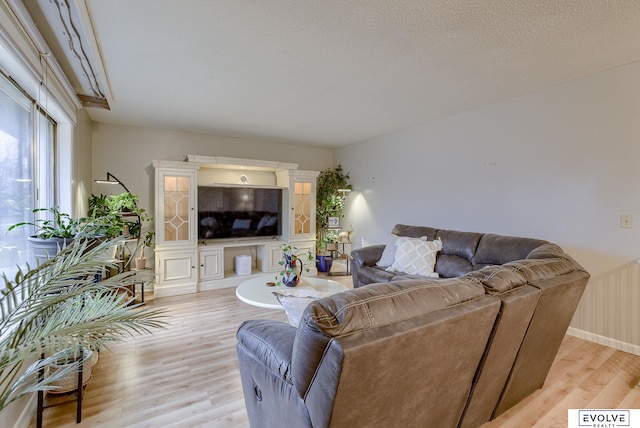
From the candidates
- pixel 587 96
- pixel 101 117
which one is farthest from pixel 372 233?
pixel 101 117

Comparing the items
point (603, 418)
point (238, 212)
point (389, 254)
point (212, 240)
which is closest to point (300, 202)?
point (238, 212)

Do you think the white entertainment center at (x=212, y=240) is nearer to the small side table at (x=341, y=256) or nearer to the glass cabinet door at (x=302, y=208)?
the glass cabinet door at (x=302, y=208)

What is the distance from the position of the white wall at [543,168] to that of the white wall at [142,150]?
2.92m

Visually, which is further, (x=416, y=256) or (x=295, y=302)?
(x=416, y=256)

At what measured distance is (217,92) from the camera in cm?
302

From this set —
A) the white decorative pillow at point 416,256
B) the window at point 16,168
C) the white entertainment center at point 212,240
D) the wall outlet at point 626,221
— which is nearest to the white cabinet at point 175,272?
the white entertainment center at point 212,240

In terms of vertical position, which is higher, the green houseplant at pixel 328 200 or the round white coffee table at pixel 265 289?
the green houseplant at pixel 328 200

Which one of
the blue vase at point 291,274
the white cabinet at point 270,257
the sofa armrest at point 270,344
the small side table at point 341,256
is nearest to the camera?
the sofa armrest at point 270,344

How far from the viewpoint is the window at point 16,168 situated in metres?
1.81

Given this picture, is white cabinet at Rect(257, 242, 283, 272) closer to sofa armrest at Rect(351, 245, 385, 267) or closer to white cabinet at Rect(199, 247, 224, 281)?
white cabinet at Rect(199, 247, 224, 281)

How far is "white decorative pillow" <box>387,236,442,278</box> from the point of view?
318 cm

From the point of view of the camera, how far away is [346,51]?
7.34ft

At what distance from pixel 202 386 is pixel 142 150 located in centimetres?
360

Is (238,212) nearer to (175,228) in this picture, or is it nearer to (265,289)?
(175,228)
